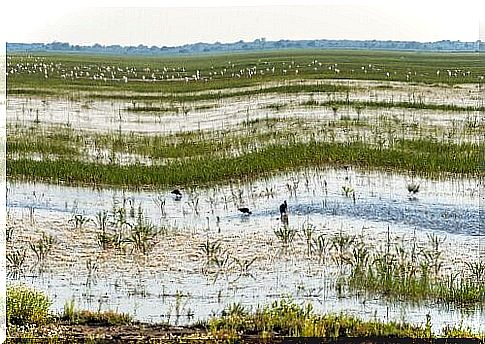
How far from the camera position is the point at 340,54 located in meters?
8.26

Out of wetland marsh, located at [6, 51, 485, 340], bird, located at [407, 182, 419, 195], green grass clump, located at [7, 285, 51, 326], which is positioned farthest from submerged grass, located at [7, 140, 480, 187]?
green grass clump, located at [7, 285, 51, 326]

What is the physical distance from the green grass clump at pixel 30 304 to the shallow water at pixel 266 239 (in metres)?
0.11

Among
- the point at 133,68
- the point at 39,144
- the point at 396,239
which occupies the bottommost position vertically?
the point at 396,239

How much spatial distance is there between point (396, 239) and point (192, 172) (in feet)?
5.05

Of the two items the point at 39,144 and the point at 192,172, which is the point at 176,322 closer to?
the point at 192,172

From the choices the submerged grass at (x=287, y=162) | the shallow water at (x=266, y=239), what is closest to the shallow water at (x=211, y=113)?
the submerged grass at (x=287, y=162)

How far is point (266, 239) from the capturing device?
8.30m

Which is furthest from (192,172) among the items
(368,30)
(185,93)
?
(368,30)

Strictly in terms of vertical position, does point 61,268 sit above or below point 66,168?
below

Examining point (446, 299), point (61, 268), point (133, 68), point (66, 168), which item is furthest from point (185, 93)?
point (446, 299)

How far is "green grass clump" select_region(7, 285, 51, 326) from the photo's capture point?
840 centimetres

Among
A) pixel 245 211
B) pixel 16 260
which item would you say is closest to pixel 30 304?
pixel 16 260

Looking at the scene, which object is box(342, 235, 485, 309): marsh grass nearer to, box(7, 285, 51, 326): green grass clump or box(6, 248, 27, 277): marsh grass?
box(7, 285, 51, 326): green grass clump

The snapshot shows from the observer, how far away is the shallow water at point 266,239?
8.27 meters
